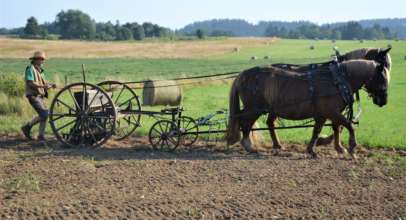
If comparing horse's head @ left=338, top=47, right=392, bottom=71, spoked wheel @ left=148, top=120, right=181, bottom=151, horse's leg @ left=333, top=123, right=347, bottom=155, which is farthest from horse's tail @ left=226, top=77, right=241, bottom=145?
horse's head @ left=338, top=47, right=392, bottom=71

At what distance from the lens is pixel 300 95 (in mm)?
9703

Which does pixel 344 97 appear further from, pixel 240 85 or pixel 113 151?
pixel 113 151

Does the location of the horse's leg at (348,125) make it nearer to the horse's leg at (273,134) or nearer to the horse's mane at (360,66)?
the horse's mane at (360,66)

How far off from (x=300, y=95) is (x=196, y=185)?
9.90ft

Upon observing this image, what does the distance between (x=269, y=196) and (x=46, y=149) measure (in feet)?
16.9

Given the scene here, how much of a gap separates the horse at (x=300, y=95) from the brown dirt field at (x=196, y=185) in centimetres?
51

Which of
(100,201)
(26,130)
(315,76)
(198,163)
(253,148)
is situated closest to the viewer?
(100,201)

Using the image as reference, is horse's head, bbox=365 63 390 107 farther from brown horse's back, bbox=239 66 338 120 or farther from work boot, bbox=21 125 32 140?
work boot, bbox=21 125 32 140

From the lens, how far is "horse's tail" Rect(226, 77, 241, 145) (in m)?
10.2

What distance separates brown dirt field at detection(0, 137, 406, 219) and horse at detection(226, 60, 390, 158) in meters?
0.51

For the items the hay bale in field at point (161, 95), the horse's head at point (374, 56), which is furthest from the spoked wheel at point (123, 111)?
the hay bale in field at point (161, 95)

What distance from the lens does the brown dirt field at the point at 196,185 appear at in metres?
6.38

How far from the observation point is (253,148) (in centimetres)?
1028

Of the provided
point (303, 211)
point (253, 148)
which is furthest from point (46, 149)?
point (303, 211)
